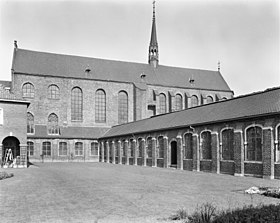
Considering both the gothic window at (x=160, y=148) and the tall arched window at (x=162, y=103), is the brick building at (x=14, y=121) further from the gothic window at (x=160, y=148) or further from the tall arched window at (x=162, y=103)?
the tall arched window at (x=162, y=103)

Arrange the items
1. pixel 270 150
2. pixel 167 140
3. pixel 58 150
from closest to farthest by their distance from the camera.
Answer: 1. pixel 270 150
2. pixel 167 140
3. pixel 58 150

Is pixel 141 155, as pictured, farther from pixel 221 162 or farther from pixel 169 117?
pixel 221 162

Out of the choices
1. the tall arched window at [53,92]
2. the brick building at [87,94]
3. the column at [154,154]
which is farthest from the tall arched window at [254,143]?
the tall arched window at [53,92]

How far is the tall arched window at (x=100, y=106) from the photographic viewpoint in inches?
2069

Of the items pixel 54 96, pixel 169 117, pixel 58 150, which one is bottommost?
pixel 58 150

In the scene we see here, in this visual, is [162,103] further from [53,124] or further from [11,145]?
[11,145]

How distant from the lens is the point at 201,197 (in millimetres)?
12297

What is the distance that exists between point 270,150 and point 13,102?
22219mm

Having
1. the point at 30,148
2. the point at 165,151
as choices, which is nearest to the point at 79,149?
the point at 30,148

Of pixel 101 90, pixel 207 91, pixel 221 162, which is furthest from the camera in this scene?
pixel 207 91

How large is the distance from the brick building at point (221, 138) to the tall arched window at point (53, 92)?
728 inches

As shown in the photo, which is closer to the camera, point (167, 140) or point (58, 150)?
point (167, 140)

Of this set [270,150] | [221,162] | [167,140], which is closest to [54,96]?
[167,140]

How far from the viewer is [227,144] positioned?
23203 mm
